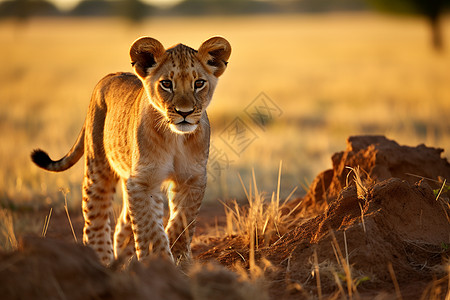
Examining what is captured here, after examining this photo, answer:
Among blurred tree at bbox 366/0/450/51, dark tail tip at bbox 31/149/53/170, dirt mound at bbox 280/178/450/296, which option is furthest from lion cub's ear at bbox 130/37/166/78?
blurred tree at bbox 366/0/450/51

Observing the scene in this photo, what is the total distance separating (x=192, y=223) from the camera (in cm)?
481

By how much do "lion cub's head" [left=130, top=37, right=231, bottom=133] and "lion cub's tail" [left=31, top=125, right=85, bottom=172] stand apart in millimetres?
1510

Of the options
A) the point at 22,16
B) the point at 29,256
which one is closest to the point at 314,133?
the point at 29,256

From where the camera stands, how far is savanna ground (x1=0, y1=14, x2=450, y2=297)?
7766 mm

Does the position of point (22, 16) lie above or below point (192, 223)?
above

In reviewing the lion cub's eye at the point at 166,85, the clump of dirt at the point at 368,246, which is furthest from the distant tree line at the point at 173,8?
the clump of dirt at the point at 368,246

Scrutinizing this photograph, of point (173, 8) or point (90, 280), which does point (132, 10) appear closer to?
point (173, 8)

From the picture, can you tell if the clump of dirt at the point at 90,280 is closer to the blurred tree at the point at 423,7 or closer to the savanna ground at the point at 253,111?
the savanna ground at the point at 253,111

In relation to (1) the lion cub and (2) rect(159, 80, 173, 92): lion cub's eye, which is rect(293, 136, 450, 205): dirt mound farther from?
(2) rect(159, 80, 173, 92): lion cub's eye

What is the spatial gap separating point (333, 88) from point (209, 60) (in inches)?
641

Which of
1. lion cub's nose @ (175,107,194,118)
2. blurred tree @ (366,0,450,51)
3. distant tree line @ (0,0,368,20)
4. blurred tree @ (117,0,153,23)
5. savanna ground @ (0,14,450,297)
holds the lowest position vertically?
savanna ground @ (0,14,450,297)

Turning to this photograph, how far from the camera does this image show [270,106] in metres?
17.2

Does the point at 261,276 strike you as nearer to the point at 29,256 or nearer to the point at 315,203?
the point at 29,256

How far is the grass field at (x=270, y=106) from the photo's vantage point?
9023 millimetres
